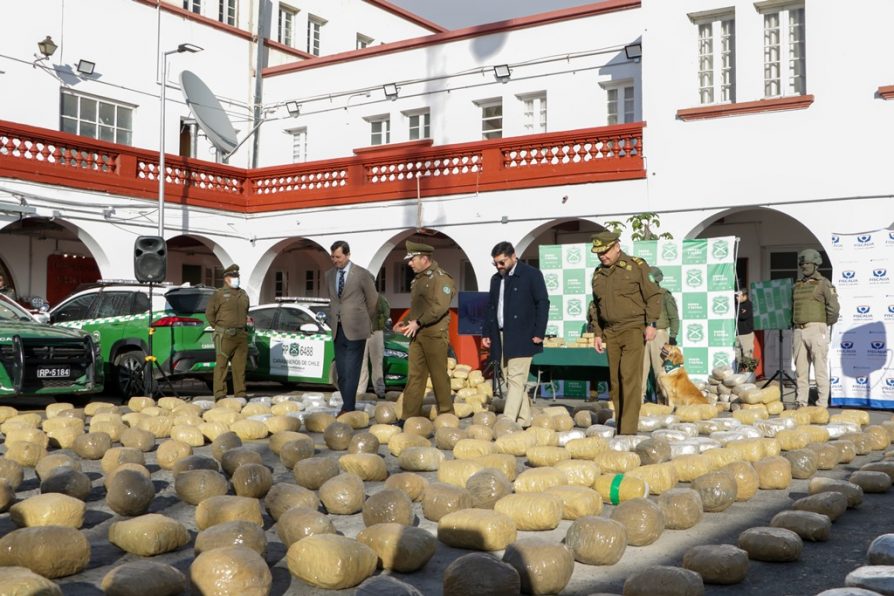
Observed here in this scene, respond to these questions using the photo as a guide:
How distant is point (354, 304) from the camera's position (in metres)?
9.15

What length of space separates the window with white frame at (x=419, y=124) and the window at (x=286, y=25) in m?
6.69

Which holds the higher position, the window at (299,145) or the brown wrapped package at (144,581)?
the window at (299,145)

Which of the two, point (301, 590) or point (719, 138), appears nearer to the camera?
point (301, 590)

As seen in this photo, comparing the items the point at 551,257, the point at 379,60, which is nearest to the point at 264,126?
the point at 379,60

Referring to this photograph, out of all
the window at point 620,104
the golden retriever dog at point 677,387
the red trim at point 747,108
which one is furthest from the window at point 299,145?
the golden retriever dog at point 677,387

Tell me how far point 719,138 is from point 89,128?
1454cm

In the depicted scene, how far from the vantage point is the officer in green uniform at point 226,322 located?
11.5 metres

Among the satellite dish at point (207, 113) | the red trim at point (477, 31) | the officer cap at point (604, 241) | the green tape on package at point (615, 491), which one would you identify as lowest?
the green tape on package at point (615, 491)

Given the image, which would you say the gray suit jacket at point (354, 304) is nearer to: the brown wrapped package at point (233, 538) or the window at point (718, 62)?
the brown wrapped package at point (233, 538)

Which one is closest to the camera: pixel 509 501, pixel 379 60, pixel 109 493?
pixel 509 501

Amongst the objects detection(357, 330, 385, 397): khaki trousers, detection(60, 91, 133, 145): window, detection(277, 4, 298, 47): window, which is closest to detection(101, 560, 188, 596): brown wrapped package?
detection(357, 330, 385, 397): khaki trousers

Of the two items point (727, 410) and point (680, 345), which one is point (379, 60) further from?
point (727, 410)

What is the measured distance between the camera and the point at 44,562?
3.81 m

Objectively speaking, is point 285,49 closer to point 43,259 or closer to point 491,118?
point 491,118
